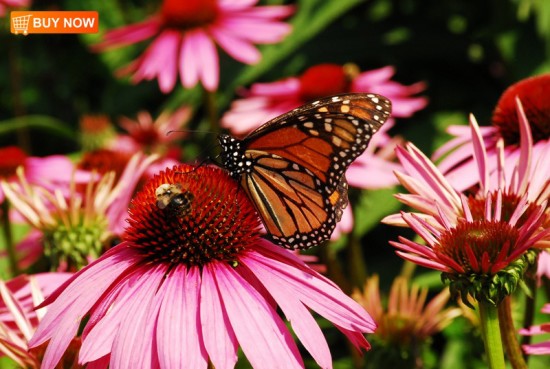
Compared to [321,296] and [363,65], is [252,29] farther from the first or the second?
[321,296]

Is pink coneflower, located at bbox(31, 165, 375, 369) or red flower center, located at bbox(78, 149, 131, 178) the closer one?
pink coneflower, located at bbox(31, 165, 375, 369)

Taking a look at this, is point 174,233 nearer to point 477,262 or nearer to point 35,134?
point 477,262

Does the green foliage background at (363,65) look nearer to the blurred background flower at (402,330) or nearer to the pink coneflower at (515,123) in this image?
the blurred background flower at (402,330)

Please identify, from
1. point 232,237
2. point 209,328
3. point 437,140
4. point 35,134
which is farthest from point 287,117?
point 35,134

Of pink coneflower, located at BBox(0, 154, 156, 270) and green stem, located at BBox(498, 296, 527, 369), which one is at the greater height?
pink coneflower, located at BBox(0, 154, 156, 270)

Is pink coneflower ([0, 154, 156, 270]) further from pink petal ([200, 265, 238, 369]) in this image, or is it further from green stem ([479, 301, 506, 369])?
green stem ([479, 301, 506, 369])

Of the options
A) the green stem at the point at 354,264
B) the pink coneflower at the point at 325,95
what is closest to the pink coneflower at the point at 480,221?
the green stem at the point at 354,264

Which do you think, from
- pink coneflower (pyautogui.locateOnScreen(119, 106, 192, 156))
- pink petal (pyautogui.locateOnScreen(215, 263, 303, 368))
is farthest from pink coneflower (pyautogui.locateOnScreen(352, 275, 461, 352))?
pink coneflower (pyautogui.locateOnScreen(119, 106, 192, 156))
